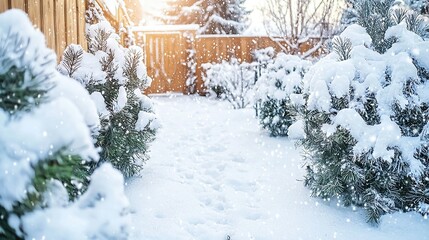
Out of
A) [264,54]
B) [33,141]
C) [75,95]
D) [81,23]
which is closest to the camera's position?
[33,141]

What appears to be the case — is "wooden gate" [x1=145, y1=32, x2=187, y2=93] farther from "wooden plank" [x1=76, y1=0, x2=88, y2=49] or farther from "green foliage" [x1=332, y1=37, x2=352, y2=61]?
"green foliage" [x1=332, y1=37, x2=352, y2=61]

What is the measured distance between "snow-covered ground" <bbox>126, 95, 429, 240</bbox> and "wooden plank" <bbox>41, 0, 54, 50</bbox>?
1557mm

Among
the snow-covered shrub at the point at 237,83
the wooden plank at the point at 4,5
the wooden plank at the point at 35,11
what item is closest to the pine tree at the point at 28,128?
the wooden plank at the point at 4,5

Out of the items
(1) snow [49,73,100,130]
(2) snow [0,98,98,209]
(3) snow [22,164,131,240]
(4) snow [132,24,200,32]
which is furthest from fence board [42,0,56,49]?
(4) snow [132,24,200,32]

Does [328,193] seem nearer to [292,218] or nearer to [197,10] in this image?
[292,218]

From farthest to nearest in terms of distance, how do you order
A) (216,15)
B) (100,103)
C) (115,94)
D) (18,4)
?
(216,15)
(115,94)
(100,103)
(18,4)

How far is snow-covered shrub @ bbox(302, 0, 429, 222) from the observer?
316 cm

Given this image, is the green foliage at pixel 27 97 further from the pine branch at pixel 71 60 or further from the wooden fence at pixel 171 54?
the wooden fence at pixel 171 54

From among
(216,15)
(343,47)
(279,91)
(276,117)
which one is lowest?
(276,117)

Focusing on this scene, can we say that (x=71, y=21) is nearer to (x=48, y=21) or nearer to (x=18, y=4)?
(x=48, y=21)

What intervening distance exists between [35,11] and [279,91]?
433 centimetres

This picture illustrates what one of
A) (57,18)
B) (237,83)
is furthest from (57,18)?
(237,83)

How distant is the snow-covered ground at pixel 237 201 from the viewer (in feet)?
10.1

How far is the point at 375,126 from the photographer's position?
319cm
